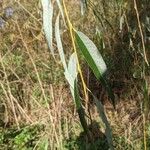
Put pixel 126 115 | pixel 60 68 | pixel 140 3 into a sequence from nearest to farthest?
pixel 140 3 → pixel 126 115 → pixel 60 68

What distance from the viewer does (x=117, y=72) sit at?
3752 mm

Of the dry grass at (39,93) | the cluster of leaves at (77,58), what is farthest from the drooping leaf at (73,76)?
the dry grass at (39,93)

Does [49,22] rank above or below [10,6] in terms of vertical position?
below

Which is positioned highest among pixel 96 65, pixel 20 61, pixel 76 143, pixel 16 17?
pixel 16 17

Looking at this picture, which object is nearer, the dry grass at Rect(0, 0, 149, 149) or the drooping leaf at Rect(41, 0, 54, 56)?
the drooping leaf at Rect(41, 0, 54, 56)

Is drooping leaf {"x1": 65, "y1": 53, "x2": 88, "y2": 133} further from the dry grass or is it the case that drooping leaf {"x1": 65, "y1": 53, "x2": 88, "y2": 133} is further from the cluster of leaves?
the dry grass

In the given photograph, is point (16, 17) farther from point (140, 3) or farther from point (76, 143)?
point (140, 3)

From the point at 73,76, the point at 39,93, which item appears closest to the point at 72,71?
the point at 73,76

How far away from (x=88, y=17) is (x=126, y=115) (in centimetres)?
88

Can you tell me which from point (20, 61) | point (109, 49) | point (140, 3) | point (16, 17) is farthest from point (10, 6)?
point (140, 3)

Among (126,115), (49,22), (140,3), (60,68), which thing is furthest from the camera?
(60,68)

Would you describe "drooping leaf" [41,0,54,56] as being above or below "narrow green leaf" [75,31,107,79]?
above

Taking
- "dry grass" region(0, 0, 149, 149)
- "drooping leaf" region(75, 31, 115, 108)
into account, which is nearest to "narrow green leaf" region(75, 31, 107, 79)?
"drooping leaf" region(75, 31, 115, 108)

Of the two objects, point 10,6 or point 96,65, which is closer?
point 96,65
